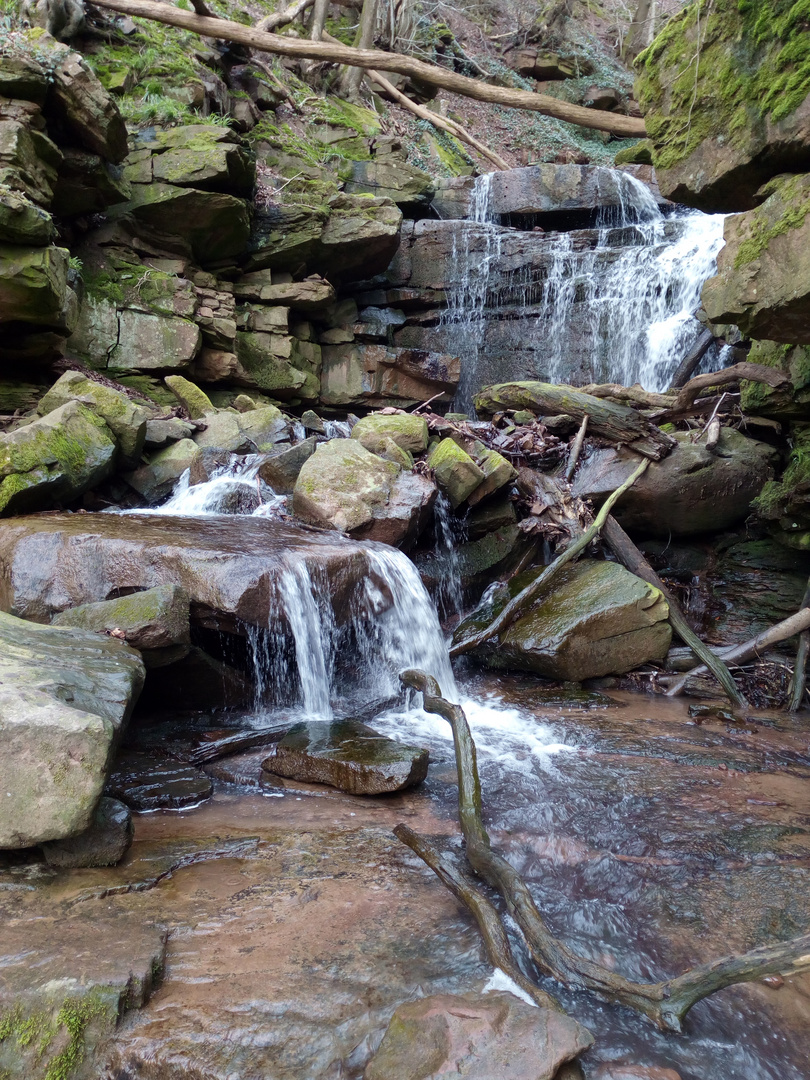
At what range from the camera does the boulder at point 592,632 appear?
5988 mm

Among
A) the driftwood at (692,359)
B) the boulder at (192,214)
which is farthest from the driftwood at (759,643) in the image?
the boulder at (192,214)

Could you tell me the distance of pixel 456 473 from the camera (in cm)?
697

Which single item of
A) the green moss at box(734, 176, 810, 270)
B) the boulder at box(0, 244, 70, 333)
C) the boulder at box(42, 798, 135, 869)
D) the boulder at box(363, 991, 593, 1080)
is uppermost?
the boulder at box(0, 244, 70, 333)

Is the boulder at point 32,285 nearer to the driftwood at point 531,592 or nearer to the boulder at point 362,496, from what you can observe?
the boulder at point 362,496

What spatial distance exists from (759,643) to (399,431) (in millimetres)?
4285

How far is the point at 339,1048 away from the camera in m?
1.98

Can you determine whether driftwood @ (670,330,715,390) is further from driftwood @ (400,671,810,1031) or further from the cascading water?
driftwood @ (400,671,810,1031)

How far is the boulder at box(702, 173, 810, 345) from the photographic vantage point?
319cm

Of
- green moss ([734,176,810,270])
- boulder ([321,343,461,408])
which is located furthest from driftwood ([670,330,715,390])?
green moss ([734,176,810,270])

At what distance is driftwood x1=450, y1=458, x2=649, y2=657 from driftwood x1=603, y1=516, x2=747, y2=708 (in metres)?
0.26

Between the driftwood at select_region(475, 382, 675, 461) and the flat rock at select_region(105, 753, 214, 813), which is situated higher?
the driftwood at select_region(475, 382, 675, 461)

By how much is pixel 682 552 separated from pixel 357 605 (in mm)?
4214

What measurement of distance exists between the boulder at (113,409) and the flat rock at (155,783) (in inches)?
154

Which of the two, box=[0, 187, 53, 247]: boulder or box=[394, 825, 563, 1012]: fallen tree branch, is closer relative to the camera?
box=[394, 825, 563, 1012]: fallen tree branch
